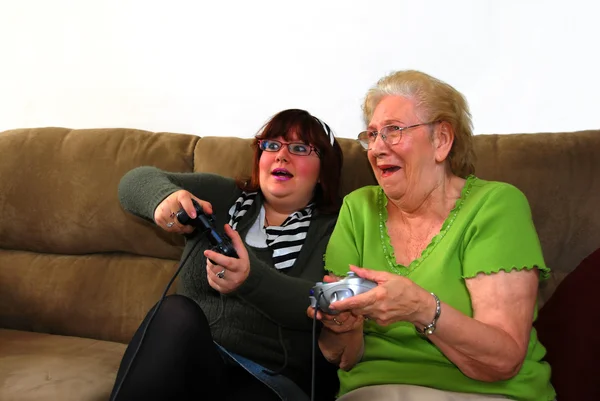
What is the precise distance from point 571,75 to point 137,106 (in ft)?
4.69

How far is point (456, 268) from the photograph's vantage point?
1310mm

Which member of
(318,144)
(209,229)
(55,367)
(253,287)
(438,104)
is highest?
(438,104)

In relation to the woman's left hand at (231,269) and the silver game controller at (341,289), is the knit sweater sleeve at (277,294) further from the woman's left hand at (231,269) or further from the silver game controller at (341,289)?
the silver game controller at (341,289)

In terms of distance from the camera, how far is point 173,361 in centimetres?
124

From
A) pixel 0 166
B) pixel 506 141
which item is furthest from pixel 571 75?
pixel 0 166

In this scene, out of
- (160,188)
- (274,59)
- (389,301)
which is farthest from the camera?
(274,59)

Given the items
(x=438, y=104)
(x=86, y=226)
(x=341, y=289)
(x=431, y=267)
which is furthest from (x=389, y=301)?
(x=86, y=226)

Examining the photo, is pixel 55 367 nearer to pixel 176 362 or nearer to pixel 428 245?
pixel 176 362

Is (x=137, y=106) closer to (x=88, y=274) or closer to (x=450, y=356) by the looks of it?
(x=88, y=274)

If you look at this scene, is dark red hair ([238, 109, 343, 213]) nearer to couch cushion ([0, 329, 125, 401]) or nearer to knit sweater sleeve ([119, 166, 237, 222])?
knit sweater sleeve ([119, 166, 237, 222])

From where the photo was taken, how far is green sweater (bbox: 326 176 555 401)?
48.9 inches

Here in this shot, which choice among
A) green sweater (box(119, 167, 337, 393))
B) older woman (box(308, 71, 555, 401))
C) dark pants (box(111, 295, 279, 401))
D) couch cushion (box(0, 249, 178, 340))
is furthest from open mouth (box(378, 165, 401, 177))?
couch cushion (box(0, 249, 178, 340))

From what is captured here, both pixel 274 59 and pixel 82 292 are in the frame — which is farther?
pixel 274 59

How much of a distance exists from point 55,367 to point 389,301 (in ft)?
3.03
